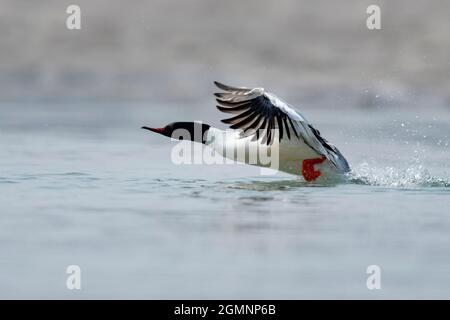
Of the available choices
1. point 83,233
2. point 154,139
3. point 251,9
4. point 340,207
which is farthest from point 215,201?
point 251,9

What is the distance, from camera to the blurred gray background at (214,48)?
1908 centimetres

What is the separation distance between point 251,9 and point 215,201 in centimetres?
1131

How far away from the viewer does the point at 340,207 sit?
9.35m

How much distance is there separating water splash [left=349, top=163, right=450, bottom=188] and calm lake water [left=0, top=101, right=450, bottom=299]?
0.06ft

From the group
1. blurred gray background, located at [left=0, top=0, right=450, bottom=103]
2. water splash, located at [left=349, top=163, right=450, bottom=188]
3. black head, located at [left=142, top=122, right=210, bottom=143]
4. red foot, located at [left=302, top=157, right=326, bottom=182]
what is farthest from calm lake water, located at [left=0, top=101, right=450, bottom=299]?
blurred gray background, located at [left=0, top=0, right=450, bottom=103]

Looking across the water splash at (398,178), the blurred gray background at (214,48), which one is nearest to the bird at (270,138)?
the water splash at (398,178)

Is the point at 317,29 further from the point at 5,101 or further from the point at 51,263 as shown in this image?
the point at 51,263

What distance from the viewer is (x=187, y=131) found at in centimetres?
1130

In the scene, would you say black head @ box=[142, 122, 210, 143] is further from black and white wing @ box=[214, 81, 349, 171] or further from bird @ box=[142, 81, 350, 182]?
black and white wing @ box=[214, 81, 349, 171]

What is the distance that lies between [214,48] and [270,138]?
9.27 metres

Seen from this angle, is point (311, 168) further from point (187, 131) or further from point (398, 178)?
point (187, 131)

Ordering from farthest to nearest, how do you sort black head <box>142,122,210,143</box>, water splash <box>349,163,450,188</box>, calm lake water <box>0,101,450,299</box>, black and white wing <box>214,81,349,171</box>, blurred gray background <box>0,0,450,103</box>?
blurred gray background <box>0,0,450,103</box>
black head <box>142,122,210,143</box>
water splash <box>349,163,450,188</box>
black and white wing <box>214,81,349,171</box>
calm lake water <box>0,101,450,299</box>

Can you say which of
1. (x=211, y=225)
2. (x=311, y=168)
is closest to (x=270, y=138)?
(x=311, y=168)

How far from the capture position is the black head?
11.1 m
